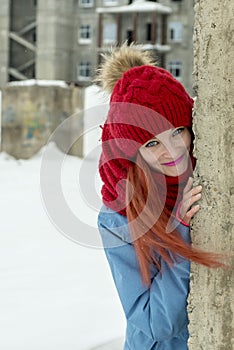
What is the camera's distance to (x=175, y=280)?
5.08 feet

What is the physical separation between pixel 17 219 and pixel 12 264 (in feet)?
6.60

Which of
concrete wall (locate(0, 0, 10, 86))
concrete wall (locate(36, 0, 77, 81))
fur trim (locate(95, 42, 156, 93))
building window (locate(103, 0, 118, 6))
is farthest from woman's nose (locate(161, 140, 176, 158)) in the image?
concrete wall (locate(0, 0, 10, 86))

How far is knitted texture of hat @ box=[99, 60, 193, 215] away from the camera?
160 centimetres

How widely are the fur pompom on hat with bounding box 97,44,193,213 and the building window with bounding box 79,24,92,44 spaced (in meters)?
29.8

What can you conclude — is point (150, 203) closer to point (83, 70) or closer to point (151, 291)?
point (151, 291)

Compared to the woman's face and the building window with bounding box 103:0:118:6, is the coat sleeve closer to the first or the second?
the woman's face

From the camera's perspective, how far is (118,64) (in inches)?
74.0

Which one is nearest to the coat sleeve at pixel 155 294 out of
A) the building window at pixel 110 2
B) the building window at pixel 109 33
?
the building window at pixel 109 33

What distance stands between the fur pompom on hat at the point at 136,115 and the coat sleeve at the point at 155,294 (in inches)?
6.7

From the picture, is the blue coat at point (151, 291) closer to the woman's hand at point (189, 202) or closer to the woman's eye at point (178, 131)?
the woman's hand at point (189, 202)

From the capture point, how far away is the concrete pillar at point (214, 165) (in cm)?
142

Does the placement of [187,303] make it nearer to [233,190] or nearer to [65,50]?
[233,190]

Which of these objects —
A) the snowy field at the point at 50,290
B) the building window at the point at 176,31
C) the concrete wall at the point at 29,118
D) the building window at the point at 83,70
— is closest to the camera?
the snowy field at the point at 50,290

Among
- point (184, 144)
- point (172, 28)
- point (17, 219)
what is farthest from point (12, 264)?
point (172, 28)
